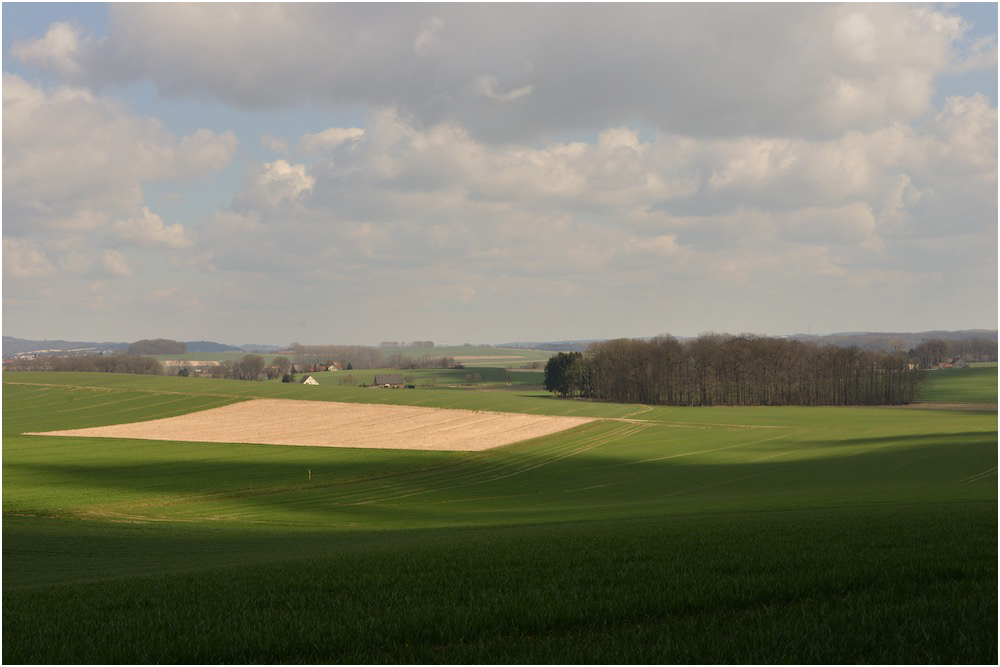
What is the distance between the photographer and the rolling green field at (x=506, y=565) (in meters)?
8.64

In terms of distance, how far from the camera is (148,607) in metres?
11.6

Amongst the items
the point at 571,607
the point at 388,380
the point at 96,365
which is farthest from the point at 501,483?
the point at 96,365

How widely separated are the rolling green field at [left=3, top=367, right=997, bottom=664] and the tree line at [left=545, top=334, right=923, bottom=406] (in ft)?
230

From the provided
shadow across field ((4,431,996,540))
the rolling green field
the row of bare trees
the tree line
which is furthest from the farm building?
the rolling green field

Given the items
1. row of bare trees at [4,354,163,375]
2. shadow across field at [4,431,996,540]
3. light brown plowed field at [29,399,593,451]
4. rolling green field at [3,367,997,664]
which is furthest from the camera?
row of bare trees at [4,354,163,375]

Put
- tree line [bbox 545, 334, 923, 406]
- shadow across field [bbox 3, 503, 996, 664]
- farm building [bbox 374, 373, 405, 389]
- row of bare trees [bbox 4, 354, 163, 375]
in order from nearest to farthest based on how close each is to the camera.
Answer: shadow across field [bbox 3, 503, 996, 664], tree line [bbox 545, 334, 923, 406], row of bare trees [bbox 4, 354, 163, 375], farm building [bbox 374, 373, 405, 389]

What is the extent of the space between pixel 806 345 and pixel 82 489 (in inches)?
4380

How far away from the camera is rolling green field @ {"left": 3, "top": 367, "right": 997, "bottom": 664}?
28.3 ft

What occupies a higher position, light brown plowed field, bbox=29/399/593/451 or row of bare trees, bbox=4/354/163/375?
row of bare trees, bbox=4/354/163/375

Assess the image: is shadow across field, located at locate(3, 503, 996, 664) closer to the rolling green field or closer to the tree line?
Result: the rolling green field

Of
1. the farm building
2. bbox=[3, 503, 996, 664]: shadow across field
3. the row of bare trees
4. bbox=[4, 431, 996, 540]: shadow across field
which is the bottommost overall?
bbox=[4, 431, 996, 540]: shadow across field

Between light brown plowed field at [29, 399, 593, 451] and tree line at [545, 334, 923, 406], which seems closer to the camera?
light brown plowed field at [29, 399, 593, 451]

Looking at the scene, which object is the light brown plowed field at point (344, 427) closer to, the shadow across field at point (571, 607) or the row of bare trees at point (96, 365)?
the shadow across field at point (571, 607)

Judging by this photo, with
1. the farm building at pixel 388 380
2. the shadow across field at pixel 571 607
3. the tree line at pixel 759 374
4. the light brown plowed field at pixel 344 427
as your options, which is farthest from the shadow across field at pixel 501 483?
the farm building at pixel 388 380
